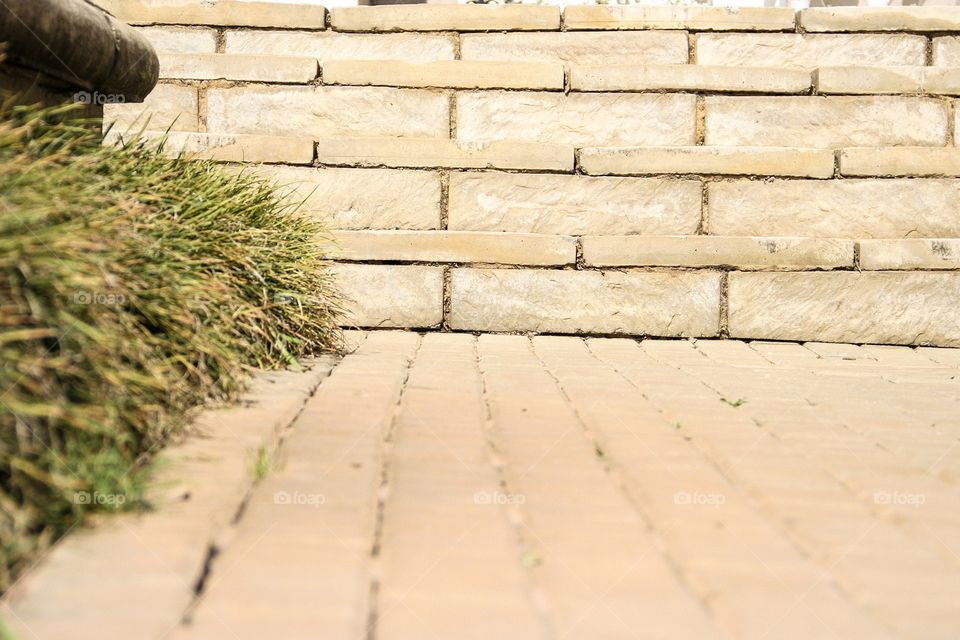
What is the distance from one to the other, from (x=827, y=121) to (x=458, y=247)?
2436 millimetres

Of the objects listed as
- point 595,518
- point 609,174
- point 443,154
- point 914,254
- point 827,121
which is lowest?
point 595,518

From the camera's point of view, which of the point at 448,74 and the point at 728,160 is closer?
the point at 728,160

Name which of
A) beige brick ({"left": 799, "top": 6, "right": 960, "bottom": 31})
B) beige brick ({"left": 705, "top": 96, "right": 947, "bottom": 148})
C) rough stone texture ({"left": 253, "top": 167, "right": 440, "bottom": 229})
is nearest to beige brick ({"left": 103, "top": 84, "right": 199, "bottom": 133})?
rough stone texture ({"left": 253, "top": 167, "right": 440, "bottom": 229})

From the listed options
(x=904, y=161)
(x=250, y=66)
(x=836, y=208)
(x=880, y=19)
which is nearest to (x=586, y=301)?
(x=836, y=208)

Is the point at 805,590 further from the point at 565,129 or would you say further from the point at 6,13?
the point at 565,129

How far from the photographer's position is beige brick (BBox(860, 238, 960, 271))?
5156mm

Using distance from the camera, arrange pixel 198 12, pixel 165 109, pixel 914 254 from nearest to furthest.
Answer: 1. pixel 914 254
2. pixel 165 109
3. pixel 198 12

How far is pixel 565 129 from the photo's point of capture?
543 cm

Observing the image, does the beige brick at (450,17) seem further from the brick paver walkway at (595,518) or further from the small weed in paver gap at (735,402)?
the small weed in paver gap at (735,402)

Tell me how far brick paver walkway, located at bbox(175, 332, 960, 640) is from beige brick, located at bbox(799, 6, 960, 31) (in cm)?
298

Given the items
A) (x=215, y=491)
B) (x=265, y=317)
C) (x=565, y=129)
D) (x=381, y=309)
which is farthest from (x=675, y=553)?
(x=565, y=129)

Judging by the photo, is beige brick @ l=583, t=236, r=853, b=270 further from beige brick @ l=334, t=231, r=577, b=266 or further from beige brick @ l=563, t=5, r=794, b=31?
beige brick @ l=563, t=5, r=794, b=31

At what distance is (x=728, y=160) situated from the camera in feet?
17.3

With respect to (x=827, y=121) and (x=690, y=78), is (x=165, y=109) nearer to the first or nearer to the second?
(x=690, y=78)
